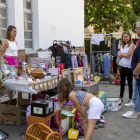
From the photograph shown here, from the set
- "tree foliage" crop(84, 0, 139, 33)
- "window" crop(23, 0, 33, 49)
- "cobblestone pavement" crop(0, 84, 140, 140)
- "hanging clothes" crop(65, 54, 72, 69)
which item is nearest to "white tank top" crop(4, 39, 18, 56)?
"cobblestone pavement" crop(0, 84, 140, 140)

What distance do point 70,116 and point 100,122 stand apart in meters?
0.68

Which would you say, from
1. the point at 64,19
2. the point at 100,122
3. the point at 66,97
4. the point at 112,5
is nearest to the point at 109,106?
the point at 100,122

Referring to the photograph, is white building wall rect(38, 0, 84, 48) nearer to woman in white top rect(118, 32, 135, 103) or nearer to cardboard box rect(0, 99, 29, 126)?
woman in white top rect(118, 32, 135, 103)

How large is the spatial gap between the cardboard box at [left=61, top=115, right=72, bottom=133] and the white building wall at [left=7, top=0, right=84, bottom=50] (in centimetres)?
357

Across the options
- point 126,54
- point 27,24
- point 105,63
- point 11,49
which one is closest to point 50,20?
point 27,24

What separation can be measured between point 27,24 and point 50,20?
100 centimetres

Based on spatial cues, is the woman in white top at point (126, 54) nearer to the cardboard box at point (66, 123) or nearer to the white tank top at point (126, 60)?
the white tank top at point (126, 60)

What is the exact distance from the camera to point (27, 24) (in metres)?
7.21

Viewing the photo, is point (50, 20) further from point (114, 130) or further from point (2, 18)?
point (114, 130)

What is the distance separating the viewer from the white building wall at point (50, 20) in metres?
6.40

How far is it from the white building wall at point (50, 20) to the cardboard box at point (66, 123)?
141 inches

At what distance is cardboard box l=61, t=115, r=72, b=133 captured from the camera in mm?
3579

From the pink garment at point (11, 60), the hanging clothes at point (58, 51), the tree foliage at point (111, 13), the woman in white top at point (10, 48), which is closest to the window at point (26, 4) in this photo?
the hanging clothes at point (58, 51)

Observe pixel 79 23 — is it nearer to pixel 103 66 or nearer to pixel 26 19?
pixel 103 66
